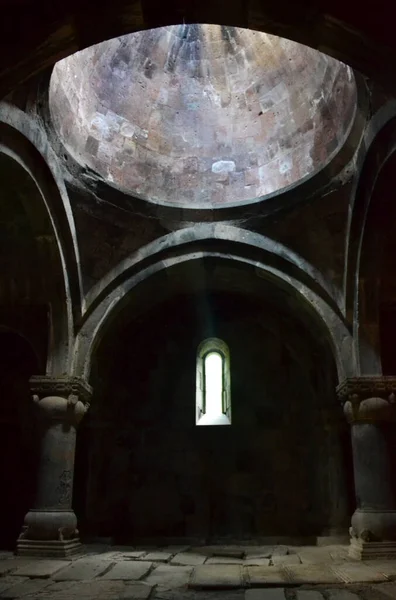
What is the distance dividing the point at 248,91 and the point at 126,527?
7069mm

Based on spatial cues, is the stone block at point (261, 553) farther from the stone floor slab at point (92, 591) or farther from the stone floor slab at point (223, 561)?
the stone floor slab at point (92, 591)

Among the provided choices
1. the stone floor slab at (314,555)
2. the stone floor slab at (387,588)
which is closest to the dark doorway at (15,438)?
the stone floor slab at (314,555)

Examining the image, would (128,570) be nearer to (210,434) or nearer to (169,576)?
(169,576)

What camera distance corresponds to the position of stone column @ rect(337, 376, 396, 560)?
648 cm

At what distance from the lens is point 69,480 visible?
7.08 m

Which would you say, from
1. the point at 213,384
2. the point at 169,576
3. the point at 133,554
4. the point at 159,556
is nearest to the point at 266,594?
the point at 169,576

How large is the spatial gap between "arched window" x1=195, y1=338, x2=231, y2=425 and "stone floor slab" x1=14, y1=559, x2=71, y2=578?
3673 millimetres

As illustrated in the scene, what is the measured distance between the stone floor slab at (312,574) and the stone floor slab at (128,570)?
54.7 inches

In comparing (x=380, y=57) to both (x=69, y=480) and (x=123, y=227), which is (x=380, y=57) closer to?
(x=123, y=227)

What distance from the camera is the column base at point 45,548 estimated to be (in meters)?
6.45

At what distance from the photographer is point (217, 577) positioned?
509cm

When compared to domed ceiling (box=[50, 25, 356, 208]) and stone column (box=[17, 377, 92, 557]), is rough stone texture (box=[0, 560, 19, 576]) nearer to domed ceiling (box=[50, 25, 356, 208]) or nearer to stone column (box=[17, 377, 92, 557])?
stone column (box=[17, 377, 92, 557])

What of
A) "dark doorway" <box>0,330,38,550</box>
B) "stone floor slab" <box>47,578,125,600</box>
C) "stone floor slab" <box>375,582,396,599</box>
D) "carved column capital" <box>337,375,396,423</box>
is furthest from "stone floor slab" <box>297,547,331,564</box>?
"dark doorway" <box>0,330,38,550</box>

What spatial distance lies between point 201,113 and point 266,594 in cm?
719
